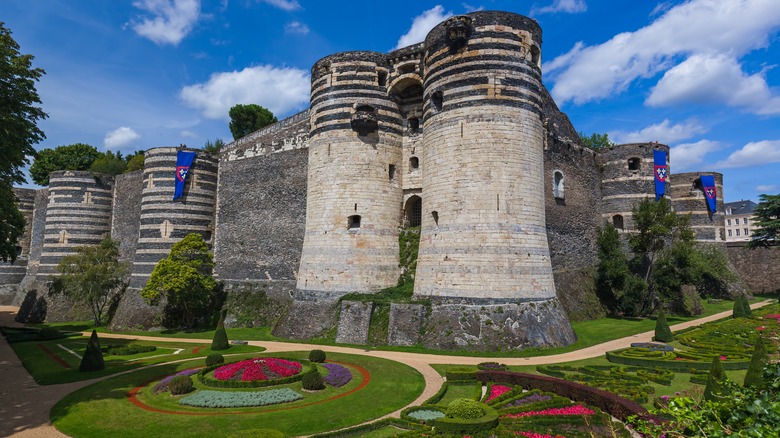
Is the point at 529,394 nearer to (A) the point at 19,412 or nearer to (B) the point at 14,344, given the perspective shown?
(A) the point at 19,412

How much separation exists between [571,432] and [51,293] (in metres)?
45.7

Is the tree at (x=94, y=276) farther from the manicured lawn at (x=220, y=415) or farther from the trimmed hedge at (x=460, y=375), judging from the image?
the trimmed hedge at (x=460, y=375)

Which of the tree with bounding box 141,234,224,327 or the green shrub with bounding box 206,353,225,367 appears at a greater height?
the tree with bounding box 141,234,224,327

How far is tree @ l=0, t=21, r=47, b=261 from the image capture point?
17.5m

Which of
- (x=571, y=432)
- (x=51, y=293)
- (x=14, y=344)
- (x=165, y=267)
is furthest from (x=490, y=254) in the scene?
(x=51, y=293)

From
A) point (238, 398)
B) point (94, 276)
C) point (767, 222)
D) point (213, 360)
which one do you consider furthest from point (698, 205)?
point (94, 276)

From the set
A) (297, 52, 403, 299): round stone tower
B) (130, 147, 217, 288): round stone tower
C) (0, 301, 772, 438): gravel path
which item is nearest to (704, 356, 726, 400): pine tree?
(0, 301, 772, 438): gravel path

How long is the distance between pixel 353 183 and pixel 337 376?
531 inches

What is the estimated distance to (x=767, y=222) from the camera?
143 ft

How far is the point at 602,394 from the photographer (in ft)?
45.2

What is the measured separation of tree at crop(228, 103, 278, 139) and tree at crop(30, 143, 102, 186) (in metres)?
20.9

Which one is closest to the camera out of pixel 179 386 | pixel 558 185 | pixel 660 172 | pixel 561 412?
pixel 561 412

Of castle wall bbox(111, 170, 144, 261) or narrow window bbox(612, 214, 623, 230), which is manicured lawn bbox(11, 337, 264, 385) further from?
narrow window bbox(612, 214, 623, 230)

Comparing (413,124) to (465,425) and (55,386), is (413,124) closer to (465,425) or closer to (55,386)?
(465,425)
